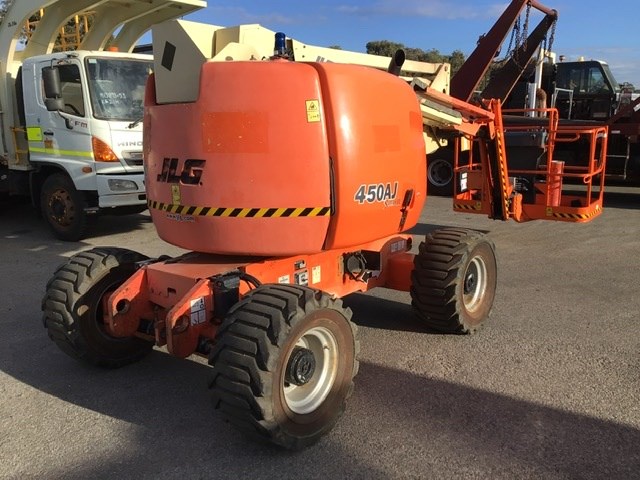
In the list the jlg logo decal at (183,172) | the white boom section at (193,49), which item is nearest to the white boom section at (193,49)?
the white boom section at (193,49)

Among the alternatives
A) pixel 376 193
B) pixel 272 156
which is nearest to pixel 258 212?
pixel 272 156

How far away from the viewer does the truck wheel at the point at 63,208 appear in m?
8.34

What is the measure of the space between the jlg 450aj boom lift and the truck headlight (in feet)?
13.5

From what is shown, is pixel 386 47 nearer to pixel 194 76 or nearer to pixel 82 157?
pixel 82 157

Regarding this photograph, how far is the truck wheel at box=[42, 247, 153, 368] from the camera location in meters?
3.86

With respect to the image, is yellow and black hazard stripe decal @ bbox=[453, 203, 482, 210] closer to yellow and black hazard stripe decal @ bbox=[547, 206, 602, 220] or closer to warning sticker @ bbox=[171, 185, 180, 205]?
yellow and black hazard stripe decal @ bbox=[547, 206, 602, 220]

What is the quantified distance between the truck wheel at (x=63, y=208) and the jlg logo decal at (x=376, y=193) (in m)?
5.72

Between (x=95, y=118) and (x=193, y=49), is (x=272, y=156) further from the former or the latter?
(x=95, y=118)

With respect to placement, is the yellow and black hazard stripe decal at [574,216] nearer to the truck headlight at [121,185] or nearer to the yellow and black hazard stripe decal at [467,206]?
the yellow and black hazard stripe decal at [467,206]

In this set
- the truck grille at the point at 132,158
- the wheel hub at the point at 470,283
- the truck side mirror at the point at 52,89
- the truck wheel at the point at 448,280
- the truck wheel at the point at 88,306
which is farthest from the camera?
the truck grille at the point at 132,158

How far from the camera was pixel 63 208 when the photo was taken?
27.9 feet

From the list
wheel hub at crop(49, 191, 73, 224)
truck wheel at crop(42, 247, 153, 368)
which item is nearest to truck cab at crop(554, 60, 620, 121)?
wheel hub at crop(49, 191, 73, 224)

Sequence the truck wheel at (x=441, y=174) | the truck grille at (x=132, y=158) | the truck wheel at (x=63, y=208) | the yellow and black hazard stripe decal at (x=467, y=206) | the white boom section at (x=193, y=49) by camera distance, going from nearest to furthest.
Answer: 1. the white boom section at (x=193, y=49)
2. the yellow and black hazard stripe decal at (x=467, y=206)
3. the truck grille at (x=132, y=158)
4. the truck wheel at (x=63, y=208)
5. the truck wheel at (x=441, y=174)

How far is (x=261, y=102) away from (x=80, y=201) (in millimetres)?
5786
